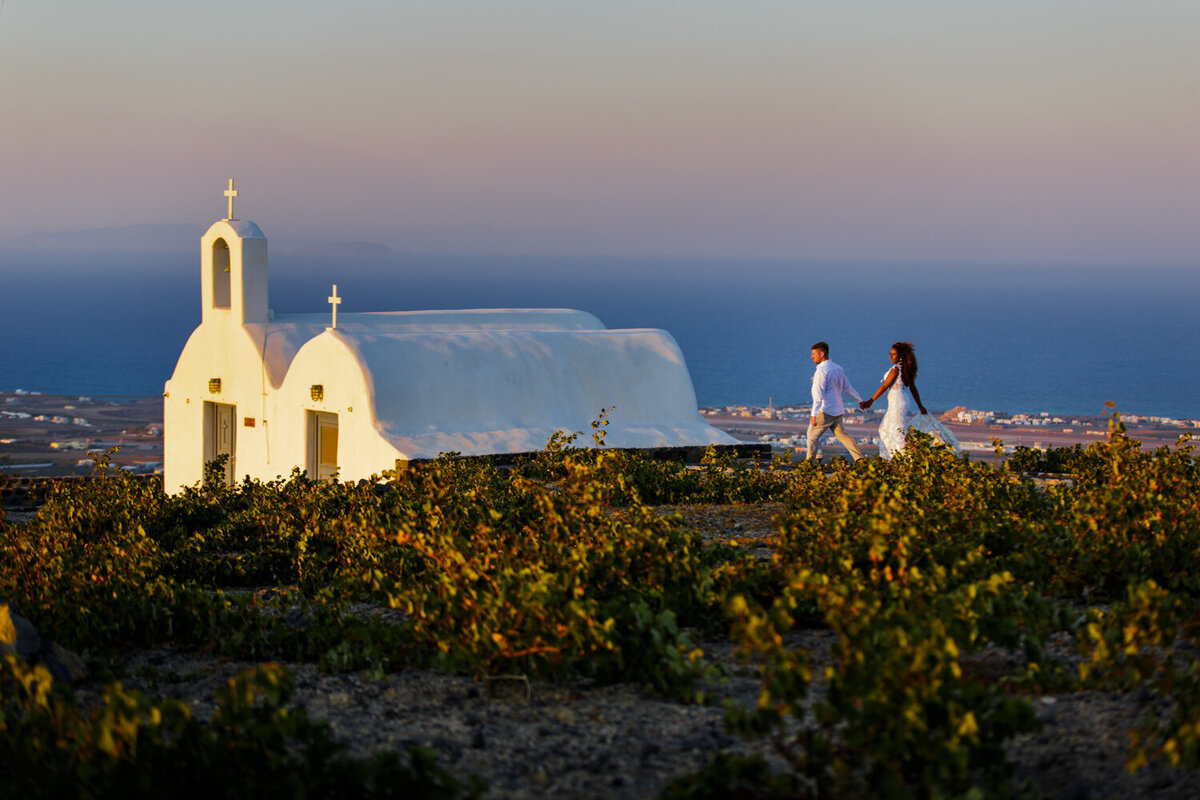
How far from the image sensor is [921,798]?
3.82 metres

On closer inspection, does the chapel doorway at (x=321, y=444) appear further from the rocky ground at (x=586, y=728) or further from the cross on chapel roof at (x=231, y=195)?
the rocky ground at (x=586, y=728)

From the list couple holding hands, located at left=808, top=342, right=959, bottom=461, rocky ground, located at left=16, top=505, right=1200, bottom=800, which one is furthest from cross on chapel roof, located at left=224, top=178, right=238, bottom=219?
rocky ground, located at left=16, top=505, right=1200, bottom=800

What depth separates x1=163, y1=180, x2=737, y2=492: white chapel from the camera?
52.4ft

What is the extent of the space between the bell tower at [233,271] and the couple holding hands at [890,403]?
932cm

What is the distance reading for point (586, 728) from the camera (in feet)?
15.3

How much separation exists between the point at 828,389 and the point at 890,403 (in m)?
0.73

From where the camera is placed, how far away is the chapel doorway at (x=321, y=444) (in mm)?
16953

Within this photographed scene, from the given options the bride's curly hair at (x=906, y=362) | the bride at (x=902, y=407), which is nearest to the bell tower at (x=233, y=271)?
the bride at (x=902, y=407)

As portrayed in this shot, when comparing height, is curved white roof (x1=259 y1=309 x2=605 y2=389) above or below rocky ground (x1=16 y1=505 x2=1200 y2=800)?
above

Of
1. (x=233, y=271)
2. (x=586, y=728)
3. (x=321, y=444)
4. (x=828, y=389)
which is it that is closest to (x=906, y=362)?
(x=828, y=389)

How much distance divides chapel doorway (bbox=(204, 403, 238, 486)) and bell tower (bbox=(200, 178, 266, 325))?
1.39 m

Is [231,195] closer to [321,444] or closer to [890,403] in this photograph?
[321,444]

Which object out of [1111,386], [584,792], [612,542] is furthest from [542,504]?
[1111,386]

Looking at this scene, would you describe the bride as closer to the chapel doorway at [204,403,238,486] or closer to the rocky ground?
the rocky ground
